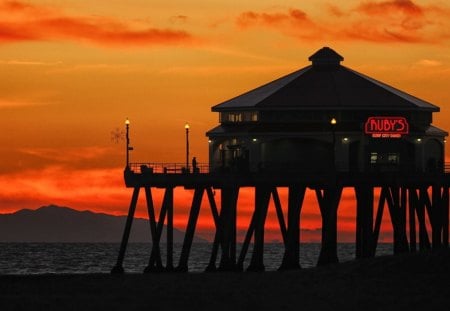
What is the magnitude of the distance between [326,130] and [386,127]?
4.22m

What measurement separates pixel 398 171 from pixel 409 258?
79.7ft

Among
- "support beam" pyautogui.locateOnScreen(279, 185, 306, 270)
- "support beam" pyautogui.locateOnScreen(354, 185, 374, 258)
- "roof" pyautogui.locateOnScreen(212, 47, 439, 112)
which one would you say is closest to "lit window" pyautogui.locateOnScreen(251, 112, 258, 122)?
"roof" pyautogui.locateOnScreen(212, 47, 439, 112)

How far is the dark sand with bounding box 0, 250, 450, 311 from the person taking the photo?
74.2 meters

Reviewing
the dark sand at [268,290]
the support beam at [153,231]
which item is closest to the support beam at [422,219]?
the support beam at [153,231]

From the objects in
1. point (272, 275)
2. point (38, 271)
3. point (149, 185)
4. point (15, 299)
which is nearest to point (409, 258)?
point (272, 275)

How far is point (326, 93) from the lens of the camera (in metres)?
107

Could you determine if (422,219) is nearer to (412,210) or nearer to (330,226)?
(412,210)

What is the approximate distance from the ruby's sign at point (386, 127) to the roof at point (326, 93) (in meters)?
1.08

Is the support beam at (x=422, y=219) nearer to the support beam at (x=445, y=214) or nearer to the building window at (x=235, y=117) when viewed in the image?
the support beam at (x=445, y=214)

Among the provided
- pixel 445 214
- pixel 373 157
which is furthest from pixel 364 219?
pixel 445 214

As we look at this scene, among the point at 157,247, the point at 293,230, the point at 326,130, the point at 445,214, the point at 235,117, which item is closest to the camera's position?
the point at 326,130

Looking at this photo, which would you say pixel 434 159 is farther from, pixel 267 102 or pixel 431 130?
pixel 267 102

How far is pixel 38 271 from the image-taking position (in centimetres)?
15488

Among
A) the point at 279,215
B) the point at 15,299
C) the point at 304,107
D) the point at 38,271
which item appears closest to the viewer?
the point at 15,299
